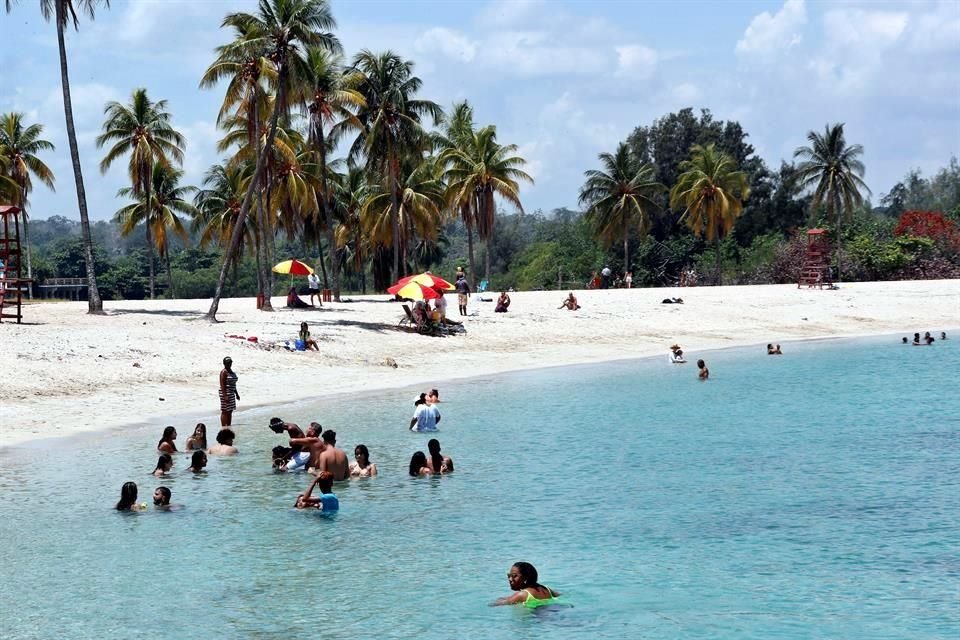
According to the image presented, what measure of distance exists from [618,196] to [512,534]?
6356 cm

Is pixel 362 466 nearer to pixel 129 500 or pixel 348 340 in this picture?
pixel 129 500

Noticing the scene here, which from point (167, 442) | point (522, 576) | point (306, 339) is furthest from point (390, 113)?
point (522, 576)

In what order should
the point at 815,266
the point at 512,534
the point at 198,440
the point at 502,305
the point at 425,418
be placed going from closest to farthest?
1. the point at 512,534
2. the point at 198,440
3. the point at 425,418
4. the point at 502,305
5. the point at 815,266

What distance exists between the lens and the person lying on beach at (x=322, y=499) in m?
17.7

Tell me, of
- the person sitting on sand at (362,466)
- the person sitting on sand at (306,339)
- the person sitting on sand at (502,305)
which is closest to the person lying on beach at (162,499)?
the person sitting on sand at (362,466)

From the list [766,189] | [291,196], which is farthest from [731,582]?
Result: [766,189]

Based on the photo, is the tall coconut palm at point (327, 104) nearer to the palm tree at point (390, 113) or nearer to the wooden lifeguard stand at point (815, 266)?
the palm tree at point (390, 113)

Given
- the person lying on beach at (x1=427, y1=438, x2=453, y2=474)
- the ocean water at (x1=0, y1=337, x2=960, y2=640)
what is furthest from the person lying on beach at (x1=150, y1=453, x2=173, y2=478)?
the person lying on beach at (x1=427, y1=438, x2=453, y2=474)

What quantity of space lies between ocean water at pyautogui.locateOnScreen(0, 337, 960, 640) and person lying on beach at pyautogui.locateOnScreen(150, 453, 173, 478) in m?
0.29

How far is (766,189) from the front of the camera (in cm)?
9769

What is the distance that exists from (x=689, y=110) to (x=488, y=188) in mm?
43713

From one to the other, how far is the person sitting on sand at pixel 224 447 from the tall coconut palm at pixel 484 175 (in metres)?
42.9

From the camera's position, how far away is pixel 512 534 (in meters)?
16.7

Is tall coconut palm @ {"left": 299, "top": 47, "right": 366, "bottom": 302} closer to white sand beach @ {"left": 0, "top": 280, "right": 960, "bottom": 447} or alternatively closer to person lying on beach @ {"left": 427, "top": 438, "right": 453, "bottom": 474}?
white sand beach @ {"left": 0, "top": 280, "right": 960, "bottom": 447}
